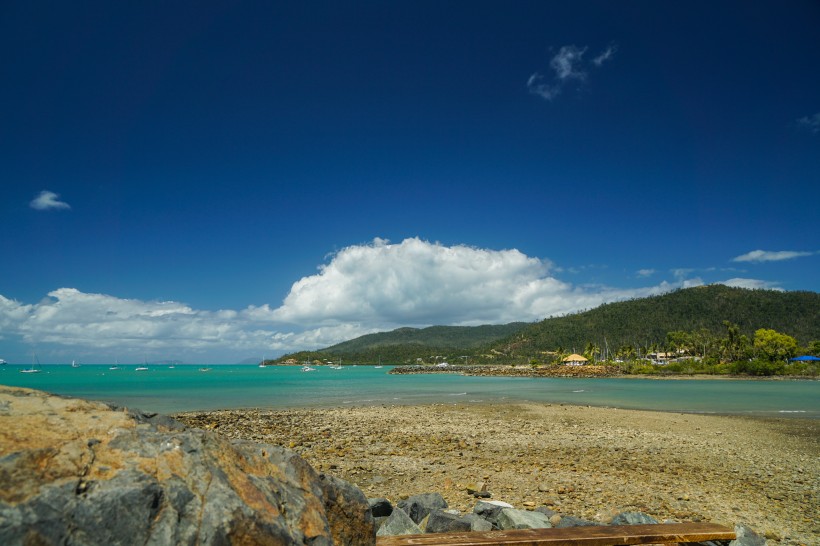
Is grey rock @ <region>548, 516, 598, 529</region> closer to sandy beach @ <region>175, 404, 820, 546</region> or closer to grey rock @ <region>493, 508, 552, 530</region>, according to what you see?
grey rock @ <region>493, 508, 552, 530</region>

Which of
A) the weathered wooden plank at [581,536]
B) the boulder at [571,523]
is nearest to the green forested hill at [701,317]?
the boulder at [571,523]

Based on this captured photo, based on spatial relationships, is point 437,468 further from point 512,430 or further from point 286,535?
point 286,535

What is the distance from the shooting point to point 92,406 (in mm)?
3430

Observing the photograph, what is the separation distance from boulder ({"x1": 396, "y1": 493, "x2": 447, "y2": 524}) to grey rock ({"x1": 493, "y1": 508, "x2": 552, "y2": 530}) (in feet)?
3.43

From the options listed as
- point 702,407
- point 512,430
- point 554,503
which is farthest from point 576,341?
point 554,503

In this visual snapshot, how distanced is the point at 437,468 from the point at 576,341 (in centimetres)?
18813

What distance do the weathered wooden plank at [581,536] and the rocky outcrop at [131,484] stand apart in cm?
168

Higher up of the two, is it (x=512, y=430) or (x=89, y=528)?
(x=89, y=528)

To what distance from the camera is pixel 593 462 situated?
13578 millimetres

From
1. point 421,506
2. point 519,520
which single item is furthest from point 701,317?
point 519,520

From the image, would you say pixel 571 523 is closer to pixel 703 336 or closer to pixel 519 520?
pixel 519 520

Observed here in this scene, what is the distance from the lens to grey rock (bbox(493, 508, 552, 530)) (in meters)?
6.40

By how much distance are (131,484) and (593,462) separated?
13424 mm

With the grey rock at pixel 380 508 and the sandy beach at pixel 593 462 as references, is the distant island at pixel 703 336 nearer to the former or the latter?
the sandy beach at pixel 593 462
